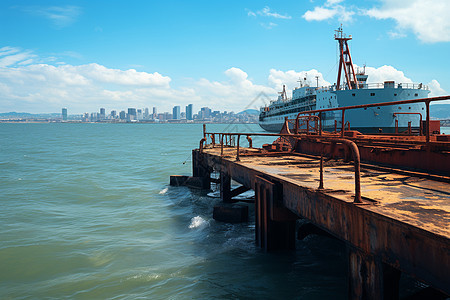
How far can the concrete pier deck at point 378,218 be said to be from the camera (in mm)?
3709

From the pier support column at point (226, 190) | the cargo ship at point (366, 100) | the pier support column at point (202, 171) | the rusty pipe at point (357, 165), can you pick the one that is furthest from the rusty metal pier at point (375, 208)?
the cargo ship at point (366, 100)

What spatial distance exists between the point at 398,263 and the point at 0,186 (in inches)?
975

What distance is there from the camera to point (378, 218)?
4.34 meters

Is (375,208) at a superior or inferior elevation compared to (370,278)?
superior

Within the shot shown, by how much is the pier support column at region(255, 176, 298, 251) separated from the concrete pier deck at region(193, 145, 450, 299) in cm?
3

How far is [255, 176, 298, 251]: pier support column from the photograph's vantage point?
794 centimetres

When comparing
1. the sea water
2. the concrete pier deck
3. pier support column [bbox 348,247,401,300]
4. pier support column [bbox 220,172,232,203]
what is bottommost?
the sea water

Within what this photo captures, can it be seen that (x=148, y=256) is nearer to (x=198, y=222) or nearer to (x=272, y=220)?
(x=198, y=222)

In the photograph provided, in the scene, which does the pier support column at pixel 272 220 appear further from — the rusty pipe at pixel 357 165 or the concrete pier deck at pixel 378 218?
the rusty pipe at pixel 357 165

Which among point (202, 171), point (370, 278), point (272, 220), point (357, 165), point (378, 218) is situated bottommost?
point (202, 171)

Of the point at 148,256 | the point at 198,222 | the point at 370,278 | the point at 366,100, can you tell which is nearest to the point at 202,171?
the point at 198,222

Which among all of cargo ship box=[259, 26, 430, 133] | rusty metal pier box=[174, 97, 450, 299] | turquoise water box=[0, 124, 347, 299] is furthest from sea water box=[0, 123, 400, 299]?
cargo ship box=[259, 26, 430, 133]

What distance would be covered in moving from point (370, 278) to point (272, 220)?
373 centimetres

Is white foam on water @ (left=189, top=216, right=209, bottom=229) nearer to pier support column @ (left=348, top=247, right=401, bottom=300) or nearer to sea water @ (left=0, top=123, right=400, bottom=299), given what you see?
sea water @ (left=0, top=123, right=400, bottom=299)
